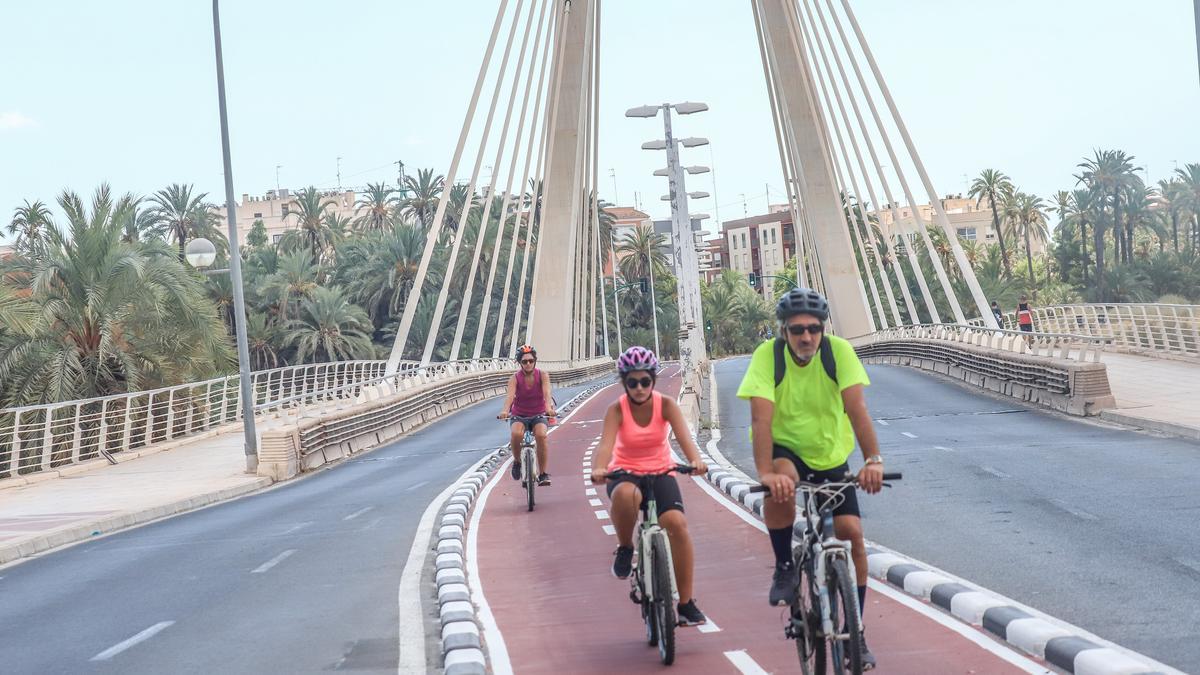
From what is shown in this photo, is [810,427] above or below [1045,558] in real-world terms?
above

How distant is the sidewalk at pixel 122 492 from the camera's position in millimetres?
18562

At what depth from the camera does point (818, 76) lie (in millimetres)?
48125

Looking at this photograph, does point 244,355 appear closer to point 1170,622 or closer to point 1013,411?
point 1013,411

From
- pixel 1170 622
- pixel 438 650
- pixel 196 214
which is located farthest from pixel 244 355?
pixel 196 214

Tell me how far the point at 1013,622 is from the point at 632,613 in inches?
109

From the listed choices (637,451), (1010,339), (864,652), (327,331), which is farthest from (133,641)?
(327,331)

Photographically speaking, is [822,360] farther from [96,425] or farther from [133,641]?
[96,425]

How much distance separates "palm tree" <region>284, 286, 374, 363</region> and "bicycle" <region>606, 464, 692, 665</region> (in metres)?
59.9

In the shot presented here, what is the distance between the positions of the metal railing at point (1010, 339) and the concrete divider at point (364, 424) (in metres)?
14.1

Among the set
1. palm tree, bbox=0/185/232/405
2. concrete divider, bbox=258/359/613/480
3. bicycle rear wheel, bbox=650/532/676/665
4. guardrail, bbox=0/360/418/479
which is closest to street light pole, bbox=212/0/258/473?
concrete divider, bbox=258/359/613/480

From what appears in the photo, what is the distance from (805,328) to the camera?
6.68 m

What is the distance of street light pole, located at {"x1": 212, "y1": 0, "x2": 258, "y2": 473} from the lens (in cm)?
2675

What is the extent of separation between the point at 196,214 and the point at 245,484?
6918 cm

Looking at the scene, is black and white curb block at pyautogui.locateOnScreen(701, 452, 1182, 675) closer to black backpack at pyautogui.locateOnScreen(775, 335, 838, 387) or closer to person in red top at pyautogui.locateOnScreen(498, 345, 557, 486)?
black backpack at pyautogui.locateOnScreen(775, 335, 838, 387)
